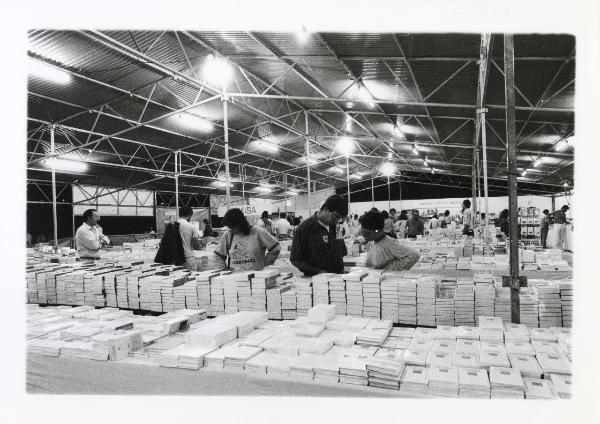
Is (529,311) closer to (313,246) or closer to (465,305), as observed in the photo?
(465,305)

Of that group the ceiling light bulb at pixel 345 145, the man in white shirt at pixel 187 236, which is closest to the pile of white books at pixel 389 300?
the man in white shirt at pixel 187 236

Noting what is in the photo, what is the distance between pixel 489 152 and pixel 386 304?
1538 centimetres

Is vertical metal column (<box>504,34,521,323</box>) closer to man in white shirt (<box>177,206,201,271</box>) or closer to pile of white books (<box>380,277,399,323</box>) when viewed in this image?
pile of white books (<box>380,277,399,323</box>)

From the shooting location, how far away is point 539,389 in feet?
6.65

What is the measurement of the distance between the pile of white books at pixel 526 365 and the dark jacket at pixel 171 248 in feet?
15.9

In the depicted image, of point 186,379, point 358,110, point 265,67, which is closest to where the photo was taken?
point 186,379

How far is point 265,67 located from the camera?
958 centimetres

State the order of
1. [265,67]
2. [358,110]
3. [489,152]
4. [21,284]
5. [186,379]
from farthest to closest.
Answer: [489,152] → [358,110] → [265,67] → [21,284] → [186,379]

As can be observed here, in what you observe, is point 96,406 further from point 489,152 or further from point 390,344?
point 489,152

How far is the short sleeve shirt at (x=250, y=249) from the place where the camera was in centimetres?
486

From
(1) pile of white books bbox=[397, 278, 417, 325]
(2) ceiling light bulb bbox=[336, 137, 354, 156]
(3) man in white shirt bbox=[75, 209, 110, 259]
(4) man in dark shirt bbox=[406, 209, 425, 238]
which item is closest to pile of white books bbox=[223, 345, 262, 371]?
(1) pile of white books bbox=[397, 278, 417, 325]

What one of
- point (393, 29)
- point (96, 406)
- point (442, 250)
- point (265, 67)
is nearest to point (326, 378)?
point (96, 406)

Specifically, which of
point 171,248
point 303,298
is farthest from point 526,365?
point 171,248

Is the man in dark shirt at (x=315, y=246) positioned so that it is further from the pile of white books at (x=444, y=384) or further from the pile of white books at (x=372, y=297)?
the pile of white books at (x=444, y=384)
